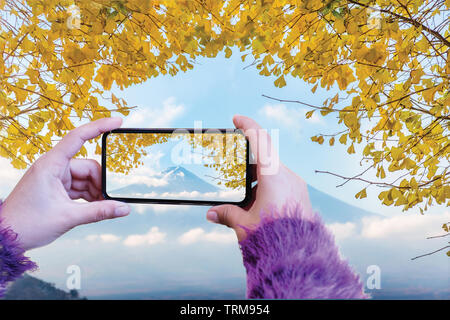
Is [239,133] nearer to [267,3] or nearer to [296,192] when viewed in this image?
→ [296,192]

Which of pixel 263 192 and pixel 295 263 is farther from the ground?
pixel 263 192

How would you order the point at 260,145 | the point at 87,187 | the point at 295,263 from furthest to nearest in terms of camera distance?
the point at 87,187 → the point at 260,145 → the point at 295,263

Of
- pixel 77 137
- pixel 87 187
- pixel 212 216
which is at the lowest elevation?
pixel 212 216

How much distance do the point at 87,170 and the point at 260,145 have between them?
559mm

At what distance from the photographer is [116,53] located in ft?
4.70

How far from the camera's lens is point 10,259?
876 millimetres

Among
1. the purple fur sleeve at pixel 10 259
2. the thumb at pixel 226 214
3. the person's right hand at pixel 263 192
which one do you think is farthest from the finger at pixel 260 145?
the purple fur sleeve at pixel 10 259

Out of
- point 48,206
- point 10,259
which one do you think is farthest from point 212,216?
point 10,259

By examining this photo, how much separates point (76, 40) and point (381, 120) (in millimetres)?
1293

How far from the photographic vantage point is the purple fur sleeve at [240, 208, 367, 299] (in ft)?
2.33

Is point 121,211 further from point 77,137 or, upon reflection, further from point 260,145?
point 260,145

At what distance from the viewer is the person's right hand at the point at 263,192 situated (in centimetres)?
81

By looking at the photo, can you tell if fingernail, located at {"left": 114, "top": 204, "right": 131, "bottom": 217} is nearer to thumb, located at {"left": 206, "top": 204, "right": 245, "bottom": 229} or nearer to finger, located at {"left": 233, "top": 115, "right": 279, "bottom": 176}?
thumb, located at {"left": 206, "top": 204, "right": 245, "bottom": 229}
